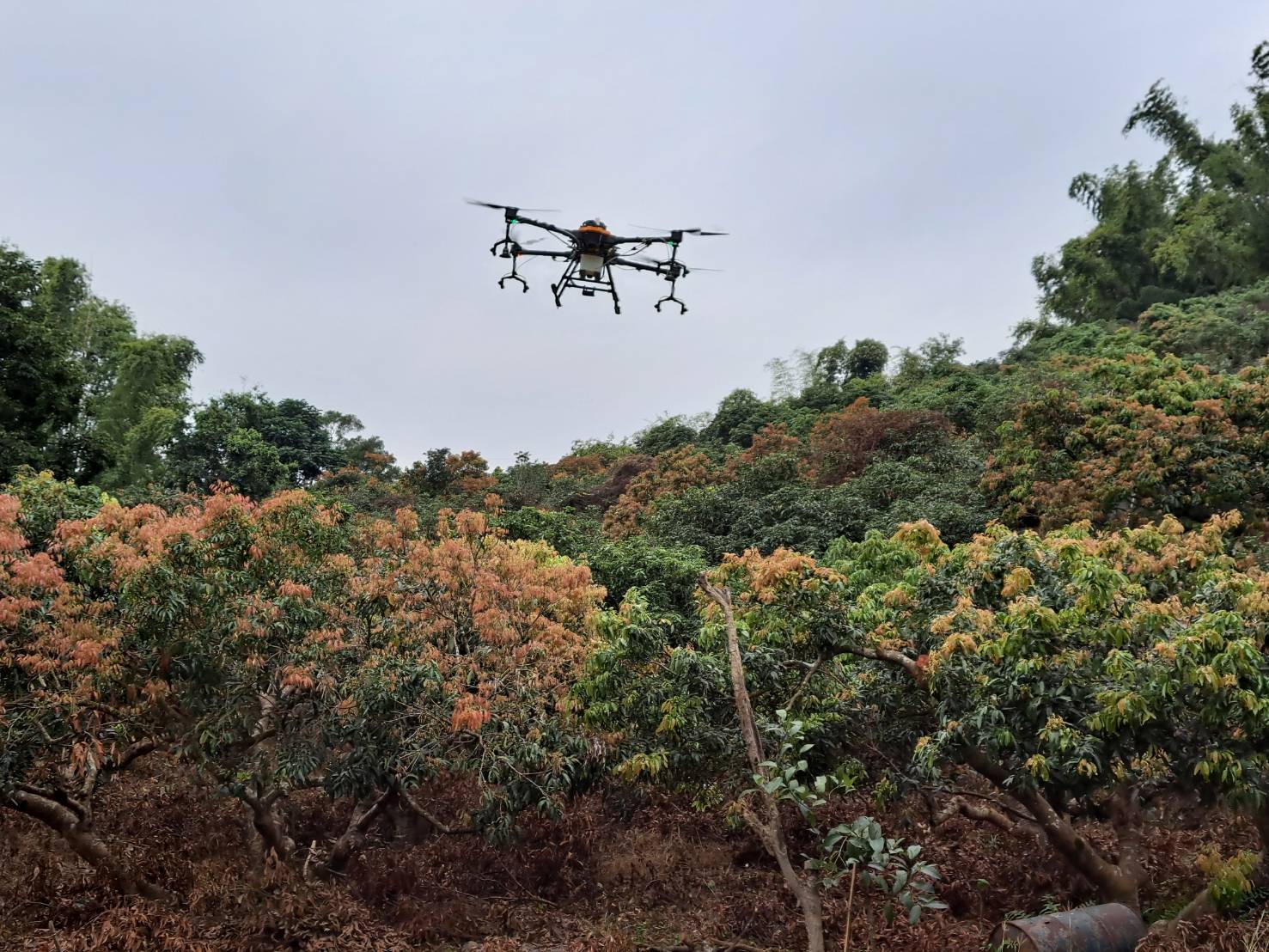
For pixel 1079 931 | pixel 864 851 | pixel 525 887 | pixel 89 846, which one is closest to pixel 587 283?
pixel 525 887

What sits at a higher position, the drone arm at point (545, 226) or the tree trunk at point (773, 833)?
the drone arm at point (545, 226)

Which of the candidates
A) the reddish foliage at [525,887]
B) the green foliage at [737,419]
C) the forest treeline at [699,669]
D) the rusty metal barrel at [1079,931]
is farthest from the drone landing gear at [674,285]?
the green foliage at [737,419]

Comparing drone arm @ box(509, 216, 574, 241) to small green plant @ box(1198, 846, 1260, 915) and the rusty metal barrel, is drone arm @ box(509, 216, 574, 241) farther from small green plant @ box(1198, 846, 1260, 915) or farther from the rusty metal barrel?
small green plant @ box(1198, 846, 1260, 915)

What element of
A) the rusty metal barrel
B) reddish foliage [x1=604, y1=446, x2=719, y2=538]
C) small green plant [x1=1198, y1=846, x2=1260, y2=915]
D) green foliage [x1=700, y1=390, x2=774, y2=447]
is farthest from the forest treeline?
green foliage [x1=700, y1=390, x2=774, y2=447]

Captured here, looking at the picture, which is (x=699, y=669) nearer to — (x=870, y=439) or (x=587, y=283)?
(x=587, y=283)

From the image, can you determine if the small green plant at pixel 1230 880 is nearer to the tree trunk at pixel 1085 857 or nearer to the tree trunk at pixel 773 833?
the tree trunk at pixel 1085 857

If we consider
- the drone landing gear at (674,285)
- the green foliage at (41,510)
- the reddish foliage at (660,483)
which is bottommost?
the green foliage at (41,510)

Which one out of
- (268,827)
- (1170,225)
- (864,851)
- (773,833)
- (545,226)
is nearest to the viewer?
(864,851)

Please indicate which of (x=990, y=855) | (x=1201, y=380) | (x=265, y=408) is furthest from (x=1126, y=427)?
(x=265, y=408)
